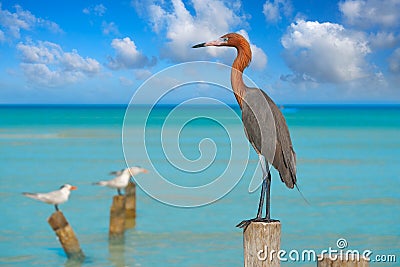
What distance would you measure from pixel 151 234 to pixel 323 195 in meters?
4.38

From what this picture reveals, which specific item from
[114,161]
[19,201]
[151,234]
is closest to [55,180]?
[19,201]

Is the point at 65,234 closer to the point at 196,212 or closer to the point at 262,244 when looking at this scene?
the point at 196,212

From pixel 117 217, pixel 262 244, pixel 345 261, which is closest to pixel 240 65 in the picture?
pixel 262 244

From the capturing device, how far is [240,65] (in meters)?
A: 4.96

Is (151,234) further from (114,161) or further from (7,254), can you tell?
(114,161)

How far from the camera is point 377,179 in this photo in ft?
51.4

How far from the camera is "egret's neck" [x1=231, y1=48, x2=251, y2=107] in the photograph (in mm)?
4895

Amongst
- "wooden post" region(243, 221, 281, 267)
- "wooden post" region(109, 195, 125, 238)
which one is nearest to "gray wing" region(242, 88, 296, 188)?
"wooden post" region(243, 221, 281, 267)

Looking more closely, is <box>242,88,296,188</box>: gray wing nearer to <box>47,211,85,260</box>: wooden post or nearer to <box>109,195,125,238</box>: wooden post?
<box>47,211,85,260</box>: wooden post

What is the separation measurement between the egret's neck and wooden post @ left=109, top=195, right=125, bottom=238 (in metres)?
3.80

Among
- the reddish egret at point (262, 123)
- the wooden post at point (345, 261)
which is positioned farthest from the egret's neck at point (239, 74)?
the wooden post at point (345, 261)

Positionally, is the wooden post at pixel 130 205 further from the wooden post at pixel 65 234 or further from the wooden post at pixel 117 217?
the wooden post at pixel 65 234

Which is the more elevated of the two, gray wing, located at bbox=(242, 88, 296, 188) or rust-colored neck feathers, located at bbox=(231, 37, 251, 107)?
rust-colored neck feathers, located at bbox=(231, 37, 251, 107)

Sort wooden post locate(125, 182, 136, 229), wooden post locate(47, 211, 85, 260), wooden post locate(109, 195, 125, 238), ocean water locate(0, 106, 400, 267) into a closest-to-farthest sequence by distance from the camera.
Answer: wooden post locate(47, 211, 85, 260)
wooden post locate(109, 195, 125, 238)
ocean water locate(0, 106, 400, 267)
wooden post locate(125, 182, 136, 229)
